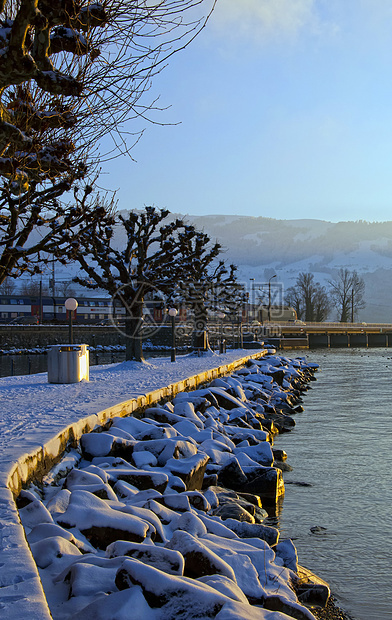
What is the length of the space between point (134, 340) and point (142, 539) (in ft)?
53.6

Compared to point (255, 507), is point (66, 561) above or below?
above

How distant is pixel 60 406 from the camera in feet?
27.2

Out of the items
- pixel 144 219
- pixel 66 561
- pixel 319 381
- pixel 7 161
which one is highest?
pixel 144 219

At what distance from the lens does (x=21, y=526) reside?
11.0 ft

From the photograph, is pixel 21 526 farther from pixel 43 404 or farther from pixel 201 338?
pixel 201 338

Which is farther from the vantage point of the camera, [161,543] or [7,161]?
[7,161]

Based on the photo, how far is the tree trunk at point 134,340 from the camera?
20188 mm

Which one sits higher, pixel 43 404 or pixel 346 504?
pixel 43 404

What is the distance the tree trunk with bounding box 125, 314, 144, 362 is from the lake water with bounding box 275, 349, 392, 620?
20.8 feet

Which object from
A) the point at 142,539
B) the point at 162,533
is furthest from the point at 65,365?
the point at 142,539

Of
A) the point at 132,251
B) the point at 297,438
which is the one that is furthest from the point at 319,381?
the point at 297,438

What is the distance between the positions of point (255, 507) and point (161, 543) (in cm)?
269

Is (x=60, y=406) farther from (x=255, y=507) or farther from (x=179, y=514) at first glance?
(x=179, y=514)

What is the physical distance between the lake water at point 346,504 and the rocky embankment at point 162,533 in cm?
43
